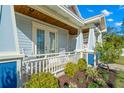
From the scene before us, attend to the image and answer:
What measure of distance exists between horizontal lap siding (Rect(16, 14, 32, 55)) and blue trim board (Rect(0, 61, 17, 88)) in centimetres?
241

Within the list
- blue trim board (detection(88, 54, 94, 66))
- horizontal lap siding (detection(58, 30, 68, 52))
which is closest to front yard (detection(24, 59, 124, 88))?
blue trim board (detection(88, 54, 94, 66))

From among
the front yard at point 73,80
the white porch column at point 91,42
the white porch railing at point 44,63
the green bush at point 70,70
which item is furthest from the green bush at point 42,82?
the white porch column at point 91,42

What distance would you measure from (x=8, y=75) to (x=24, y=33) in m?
3.05

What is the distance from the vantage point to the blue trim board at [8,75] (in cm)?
348

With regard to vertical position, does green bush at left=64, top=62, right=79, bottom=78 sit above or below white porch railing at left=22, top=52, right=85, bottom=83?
below

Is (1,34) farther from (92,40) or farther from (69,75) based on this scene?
(92,40)

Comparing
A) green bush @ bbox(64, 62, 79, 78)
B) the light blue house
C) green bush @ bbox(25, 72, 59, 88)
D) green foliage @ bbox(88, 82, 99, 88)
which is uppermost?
the light blue house

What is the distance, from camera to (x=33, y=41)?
6969mm

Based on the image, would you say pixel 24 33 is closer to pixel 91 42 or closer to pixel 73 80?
pixel 73 80

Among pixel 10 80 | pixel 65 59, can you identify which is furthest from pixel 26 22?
pixel 10 80

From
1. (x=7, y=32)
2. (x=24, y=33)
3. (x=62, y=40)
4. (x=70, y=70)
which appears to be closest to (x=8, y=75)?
(x=7, y=32)

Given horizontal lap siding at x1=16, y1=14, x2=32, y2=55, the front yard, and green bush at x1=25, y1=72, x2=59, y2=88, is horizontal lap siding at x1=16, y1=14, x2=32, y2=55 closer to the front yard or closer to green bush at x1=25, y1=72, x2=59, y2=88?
the front yard

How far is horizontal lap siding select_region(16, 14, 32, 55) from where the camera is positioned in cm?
606

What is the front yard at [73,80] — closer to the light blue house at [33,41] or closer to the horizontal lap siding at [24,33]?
the light blue house at [33,41]
